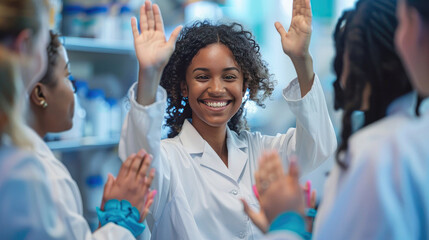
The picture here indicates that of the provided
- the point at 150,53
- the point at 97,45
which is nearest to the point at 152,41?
the point at 150,53

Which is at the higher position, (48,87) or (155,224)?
(48,87)

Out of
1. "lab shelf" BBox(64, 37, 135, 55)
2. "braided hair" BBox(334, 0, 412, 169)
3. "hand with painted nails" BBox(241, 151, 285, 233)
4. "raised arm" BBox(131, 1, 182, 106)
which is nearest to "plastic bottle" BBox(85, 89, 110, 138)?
"lab shelf" BBox(64, 37, 135, 55)

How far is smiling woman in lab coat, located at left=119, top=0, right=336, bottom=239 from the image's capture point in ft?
3.67

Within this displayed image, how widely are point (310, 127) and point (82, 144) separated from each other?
1.13 metres

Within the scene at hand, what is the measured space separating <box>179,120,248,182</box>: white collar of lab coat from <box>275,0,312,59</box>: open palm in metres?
0.42

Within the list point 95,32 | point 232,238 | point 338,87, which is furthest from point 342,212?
point 95,32

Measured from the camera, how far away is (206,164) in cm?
138

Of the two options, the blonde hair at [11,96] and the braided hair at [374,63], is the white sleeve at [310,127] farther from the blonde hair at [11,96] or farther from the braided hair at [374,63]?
the blonde hair at [11,96]

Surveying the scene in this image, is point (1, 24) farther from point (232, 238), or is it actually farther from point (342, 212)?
point (232, 238)

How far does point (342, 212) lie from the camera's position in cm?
66

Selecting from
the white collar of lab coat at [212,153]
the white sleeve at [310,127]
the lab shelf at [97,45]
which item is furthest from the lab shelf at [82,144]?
the white sleeve at [310,127]

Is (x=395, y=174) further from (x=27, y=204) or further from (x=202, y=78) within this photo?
(x=202, y=78)

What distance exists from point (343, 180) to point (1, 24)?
2.13ft

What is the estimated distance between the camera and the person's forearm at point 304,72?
1.28 meters
